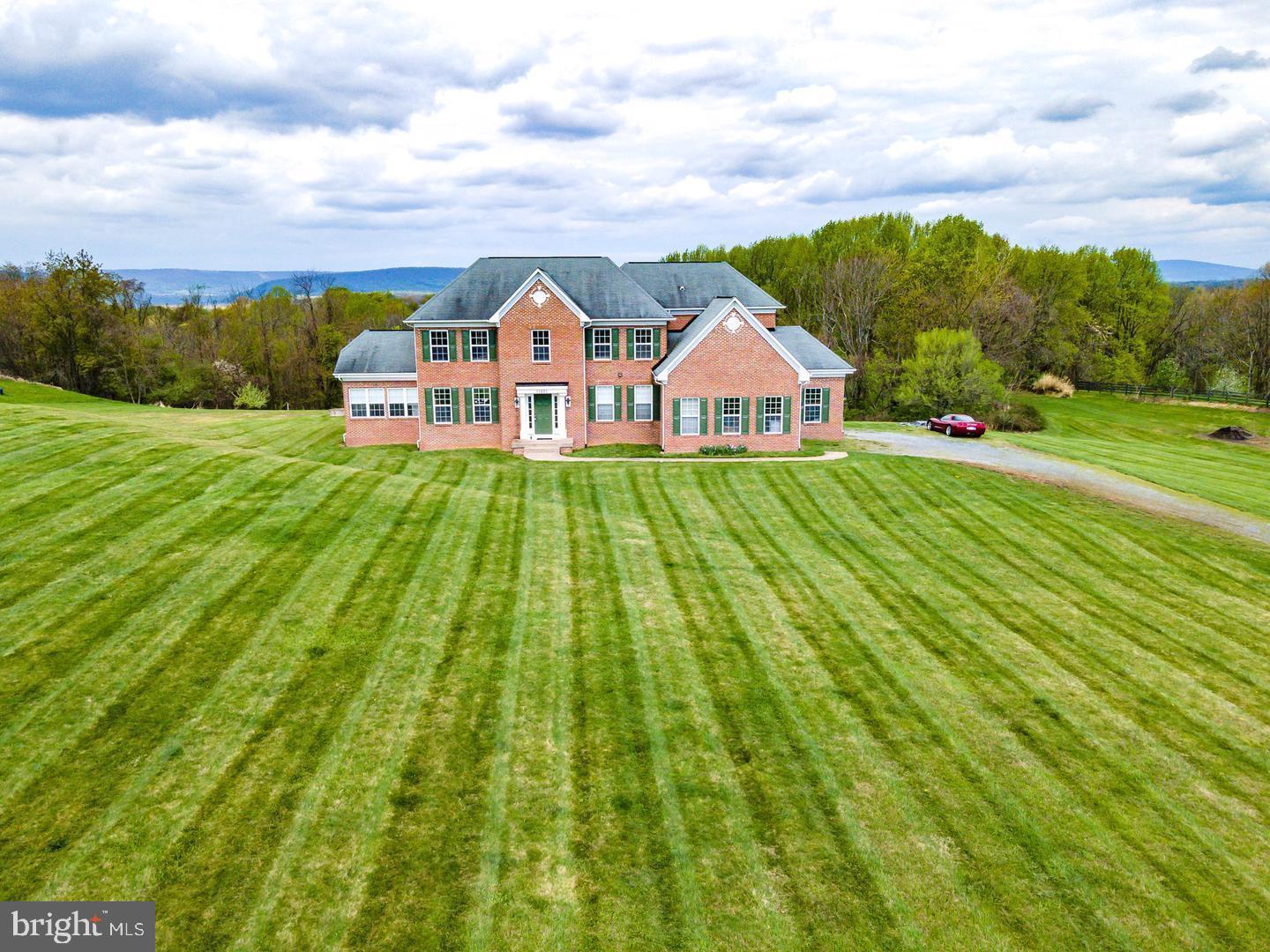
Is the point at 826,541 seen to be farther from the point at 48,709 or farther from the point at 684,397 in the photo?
the point at 48,709

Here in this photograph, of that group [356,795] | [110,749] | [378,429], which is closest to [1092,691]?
[356,795]

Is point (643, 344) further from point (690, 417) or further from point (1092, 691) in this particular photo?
point (1092, 691)

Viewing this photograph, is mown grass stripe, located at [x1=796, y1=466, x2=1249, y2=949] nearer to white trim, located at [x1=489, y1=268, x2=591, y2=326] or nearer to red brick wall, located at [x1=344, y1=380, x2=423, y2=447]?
white trim, located at [x1=489, y1=268, x2=591, y2=326]

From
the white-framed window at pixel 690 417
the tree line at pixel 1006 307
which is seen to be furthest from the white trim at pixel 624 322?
the tree line at pixel 1006 307

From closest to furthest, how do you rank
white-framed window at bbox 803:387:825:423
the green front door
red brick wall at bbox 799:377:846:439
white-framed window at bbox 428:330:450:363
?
white-framed window at bbox 428:330:450:363
the green front door
red brick wall at bbox 799:377:846:439
white-framed window at bbox 803:387:825:423

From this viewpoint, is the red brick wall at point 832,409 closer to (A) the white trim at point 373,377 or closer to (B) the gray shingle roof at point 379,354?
(A) the white trim at point 373,377

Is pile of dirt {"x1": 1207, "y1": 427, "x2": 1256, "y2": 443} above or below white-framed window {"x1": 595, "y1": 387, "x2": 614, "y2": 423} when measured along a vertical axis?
below

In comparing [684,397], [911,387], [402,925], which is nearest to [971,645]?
[402,925]

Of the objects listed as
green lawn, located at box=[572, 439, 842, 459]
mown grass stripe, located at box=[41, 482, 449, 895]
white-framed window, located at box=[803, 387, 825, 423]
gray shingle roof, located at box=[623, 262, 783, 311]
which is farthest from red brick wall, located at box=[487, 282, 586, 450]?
mown grass stripe, located at box=[41, 482, 449, 895]
